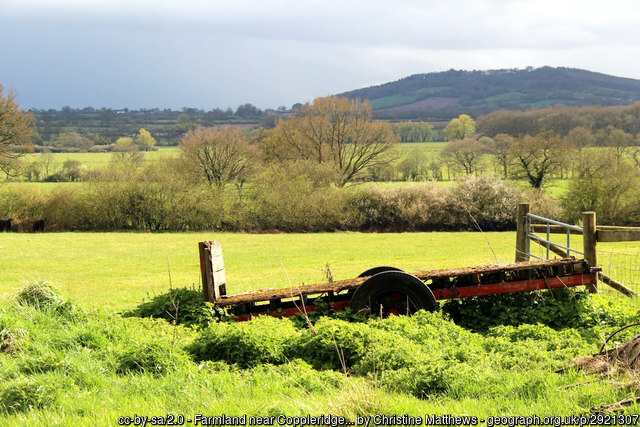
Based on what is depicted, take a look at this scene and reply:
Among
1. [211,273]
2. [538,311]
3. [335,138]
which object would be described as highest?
[335,138]

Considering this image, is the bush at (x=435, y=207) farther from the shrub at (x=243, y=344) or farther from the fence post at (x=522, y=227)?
the shrub at (x=243, y=344)

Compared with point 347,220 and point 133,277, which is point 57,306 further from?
point 347,220

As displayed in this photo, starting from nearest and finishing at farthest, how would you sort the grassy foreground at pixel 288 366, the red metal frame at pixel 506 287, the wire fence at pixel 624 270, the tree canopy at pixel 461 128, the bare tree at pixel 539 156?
the grassy foreground at pixel 288 366 → the red metal frame at pixel 506 287 → the wire fence at pixel 624 270 → the bare tree at pixel 539 156 → the tree canopy at pixel 461 128

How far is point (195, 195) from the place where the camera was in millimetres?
48750

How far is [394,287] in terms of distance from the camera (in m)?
9.11

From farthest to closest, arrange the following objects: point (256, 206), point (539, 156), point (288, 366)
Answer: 1. point (539, 156)
2. point (256, 206)
3. point (288, 366)

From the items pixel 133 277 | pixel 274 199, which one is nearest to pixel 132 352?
pixel 133 277

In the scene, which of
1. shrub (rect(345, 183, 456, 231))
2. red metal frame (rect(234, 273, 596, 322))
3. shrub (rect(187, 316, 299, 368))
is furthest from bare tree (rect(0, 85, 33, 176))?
shrub (rect(187, 316, 299, 368))

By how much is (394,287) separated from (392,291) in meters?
0.09

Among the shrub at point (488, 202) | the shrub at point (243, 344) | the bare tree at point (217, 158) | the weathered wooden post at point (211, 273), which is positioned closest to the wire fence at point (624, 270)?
the shrub at point (243, 344)

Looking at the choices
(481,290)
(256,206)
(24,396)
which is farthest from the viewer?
(256,206)

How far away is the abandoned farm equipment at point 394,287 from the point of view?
9.05 m

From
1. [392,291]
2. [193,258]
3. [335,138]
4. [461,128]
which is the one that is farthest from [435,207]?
[461,128]

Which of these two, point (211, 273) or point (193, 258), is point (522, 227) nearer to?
point (211, 273)
